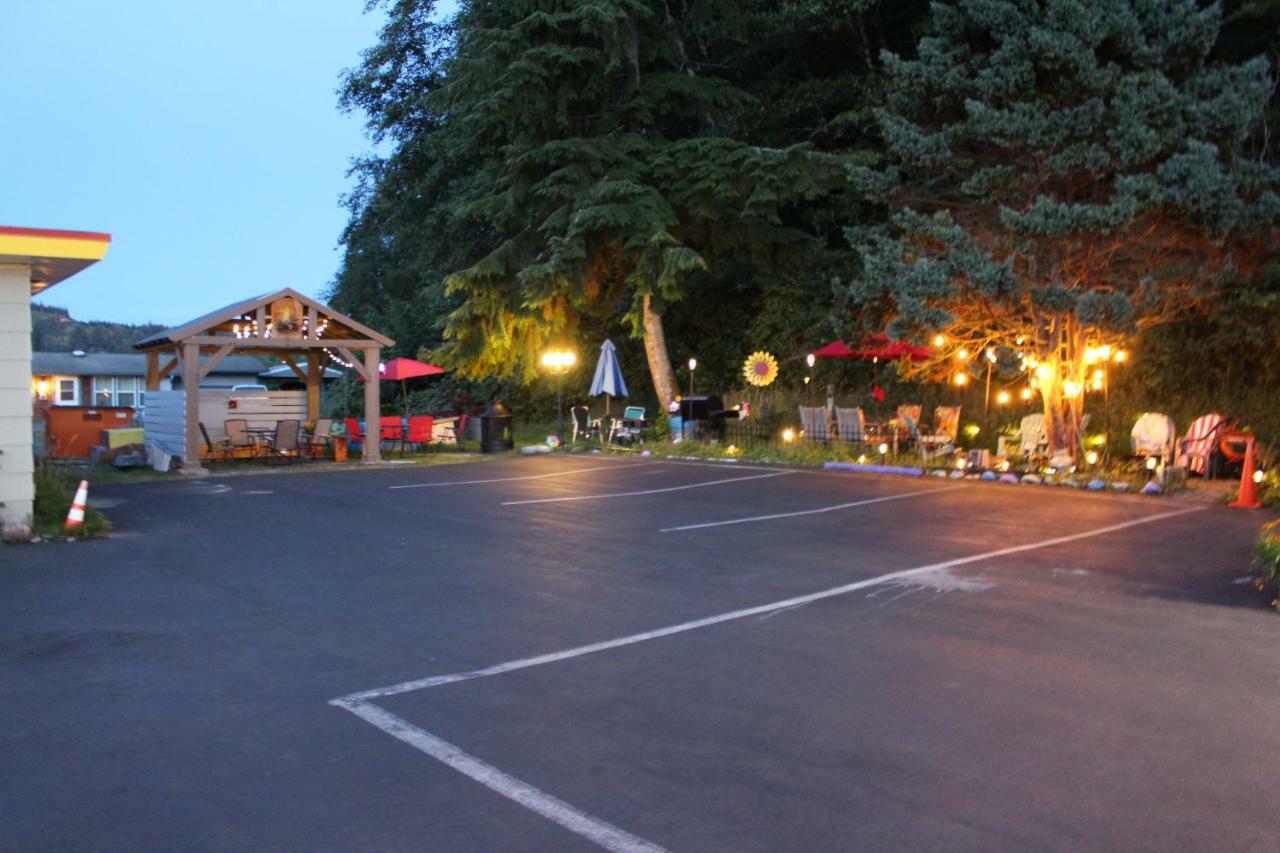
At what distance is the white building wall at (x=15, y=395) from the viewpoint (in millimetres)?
11617

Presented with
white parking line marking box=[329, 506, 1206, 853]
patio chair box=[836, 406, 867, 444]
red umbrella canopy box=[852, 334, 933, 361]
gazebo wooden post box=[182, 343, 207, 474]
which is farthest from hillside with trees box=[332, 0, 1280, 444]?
white parking line marking box=[329, 506, 1206, 853]

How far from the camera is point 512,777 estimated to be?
15.3 ft

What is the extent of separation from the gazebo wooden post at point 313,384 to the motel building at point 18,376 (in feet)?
43.9

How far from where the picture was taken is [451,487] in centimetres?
1744

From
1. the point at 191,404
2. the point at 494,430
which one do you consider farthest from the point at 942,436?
the point at 191,404

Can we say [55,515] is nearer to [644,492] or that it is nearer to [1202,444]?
[644,492]

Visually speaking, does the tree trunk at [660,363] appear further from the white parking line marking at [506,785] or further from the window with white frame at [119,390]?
the window with white frame at [119,390]

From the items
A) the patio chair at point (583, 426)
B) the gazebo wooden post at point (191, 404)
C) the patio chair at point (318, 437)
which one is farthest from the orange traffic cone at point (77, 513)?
the patio chair at point (583, 426)

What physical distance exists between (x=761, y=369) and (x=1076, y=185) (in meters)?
9.12

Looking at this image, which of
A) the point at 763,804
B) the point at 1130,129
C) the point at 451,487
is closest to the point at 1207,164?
the point at 1130,129

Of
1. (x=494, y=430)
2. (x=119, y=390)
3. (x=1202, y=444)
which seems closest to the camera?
(x=1202, y=444)

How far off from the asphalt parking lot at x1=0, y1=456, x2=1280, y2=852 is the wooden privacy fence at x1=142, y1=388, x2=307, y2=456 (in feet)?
35.7

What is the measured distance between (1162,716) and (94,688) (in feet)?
18.9

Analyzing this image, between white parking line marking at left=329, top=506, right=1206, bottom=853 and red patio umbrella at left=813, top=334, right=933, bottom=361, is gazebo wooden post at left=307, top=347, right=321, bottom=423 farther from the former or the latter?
white parking line marking at left=329, top=506, right=1206, bottom=853
